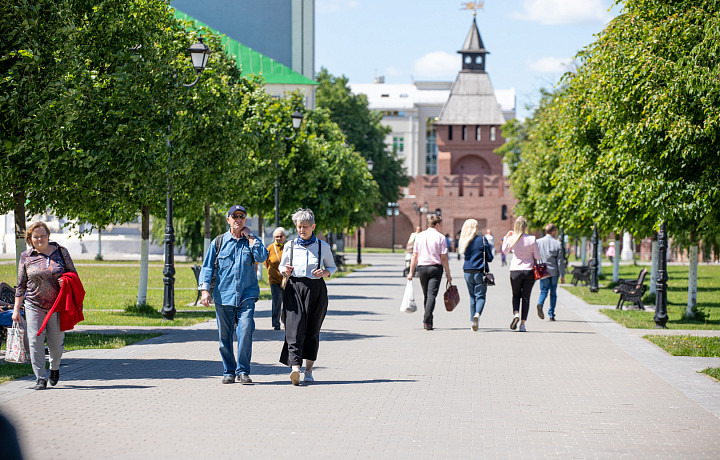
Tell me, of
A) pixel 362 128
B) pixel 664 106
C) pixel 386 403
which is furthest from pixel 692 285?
pixel 362 128

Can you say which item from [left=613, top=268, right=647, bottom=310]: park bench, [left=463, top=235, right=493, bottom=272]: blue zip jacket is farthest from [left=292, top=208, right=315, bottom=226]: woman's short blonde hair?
[left=613, top=268, right=647, bottom=310]: park bench

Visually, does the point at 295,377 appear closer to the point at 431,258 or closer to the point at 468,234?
the point at 431,258

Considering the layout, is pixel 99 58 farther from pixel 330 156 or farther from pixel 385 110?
pixel 385 110

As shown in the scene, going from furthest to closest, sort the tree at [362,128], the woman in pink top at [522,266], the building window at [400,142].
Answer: the building window at [400,142] → the tree at [362,128] → the woman in pink top at [522,266]

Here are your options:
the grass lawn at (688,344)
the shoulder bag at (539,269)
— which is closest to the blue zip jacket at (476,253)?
the shoulder bag at (539,269)

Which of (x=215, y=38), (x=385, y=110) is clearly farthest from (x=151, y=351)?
(x=385, y=110)

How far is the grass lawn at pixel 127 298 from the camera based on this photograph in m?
18.1

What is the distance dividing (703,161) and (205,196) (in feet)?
32.1

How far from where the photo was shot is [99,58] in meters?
15.9

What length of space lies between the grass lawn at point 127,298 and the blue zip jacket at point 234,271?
24.6 feet

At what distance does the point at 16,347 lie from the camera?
32.4ft

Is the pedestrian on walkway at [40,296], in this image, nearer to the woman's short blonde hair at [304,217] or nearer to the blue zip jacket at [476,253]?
the woman's short blonde hair at [304,217]

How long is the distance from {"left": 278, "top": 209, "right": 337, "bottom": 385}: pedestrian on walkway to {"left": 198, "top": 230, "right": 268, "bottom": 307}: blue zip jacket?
31cm

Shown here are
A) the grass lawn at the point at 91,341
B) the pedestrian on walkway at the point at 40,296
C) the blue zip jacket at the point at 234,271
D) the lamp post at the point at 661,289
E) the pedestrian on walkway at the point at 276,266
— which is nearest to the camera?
the pedestrian on walkway at the point at 40,296
